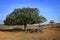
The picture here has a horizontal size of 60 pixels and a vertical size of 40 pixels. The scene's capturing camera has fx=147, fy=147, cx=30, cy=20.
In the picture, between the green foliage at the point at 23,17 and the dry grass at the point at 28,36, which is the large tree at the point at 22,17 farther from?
the dry grass at the point at 28,36

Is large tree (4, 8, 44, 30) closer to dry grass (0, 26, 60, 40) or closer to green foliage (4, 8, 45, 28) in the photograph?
green foliage (4, 8, 45, 28)

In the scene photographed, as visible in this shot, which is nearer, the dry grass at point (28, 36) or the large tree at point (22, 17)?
the dry grass at point (28, 36)

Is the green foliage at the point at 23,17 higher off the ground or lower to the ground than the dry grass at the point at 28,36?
higher

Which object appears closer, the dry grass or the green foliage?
the dry grass

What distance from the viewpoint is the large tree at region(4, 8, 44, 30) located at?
1371 inches

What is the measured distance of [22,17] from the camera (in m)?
35.1

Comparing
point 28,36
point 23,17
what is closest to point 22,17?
point 23,17

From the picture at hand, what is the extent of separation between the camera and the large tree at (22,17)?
1371 inches

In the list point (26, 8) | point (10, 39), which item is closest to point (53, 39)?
point (10, 39)

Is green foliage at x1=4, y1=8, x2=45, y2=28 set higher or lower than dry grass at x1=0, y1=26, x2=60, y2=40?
higher

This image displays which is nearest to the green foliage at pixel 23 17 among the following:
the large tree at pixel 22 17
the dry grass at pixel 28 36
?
the large tree at pixel 22 17

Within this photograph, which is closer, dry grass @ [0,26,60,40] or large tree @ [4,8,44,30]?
dry grass @ [0,26,60,40]

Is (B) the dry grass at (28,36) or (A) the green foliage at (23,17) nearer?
(B) the dry grass at (28,36)

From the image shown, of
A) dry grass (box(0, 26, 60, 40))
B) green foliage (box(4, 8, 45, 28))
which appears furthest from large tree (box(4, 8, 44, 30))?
dry grass (box(0, 26, 60, 40))
